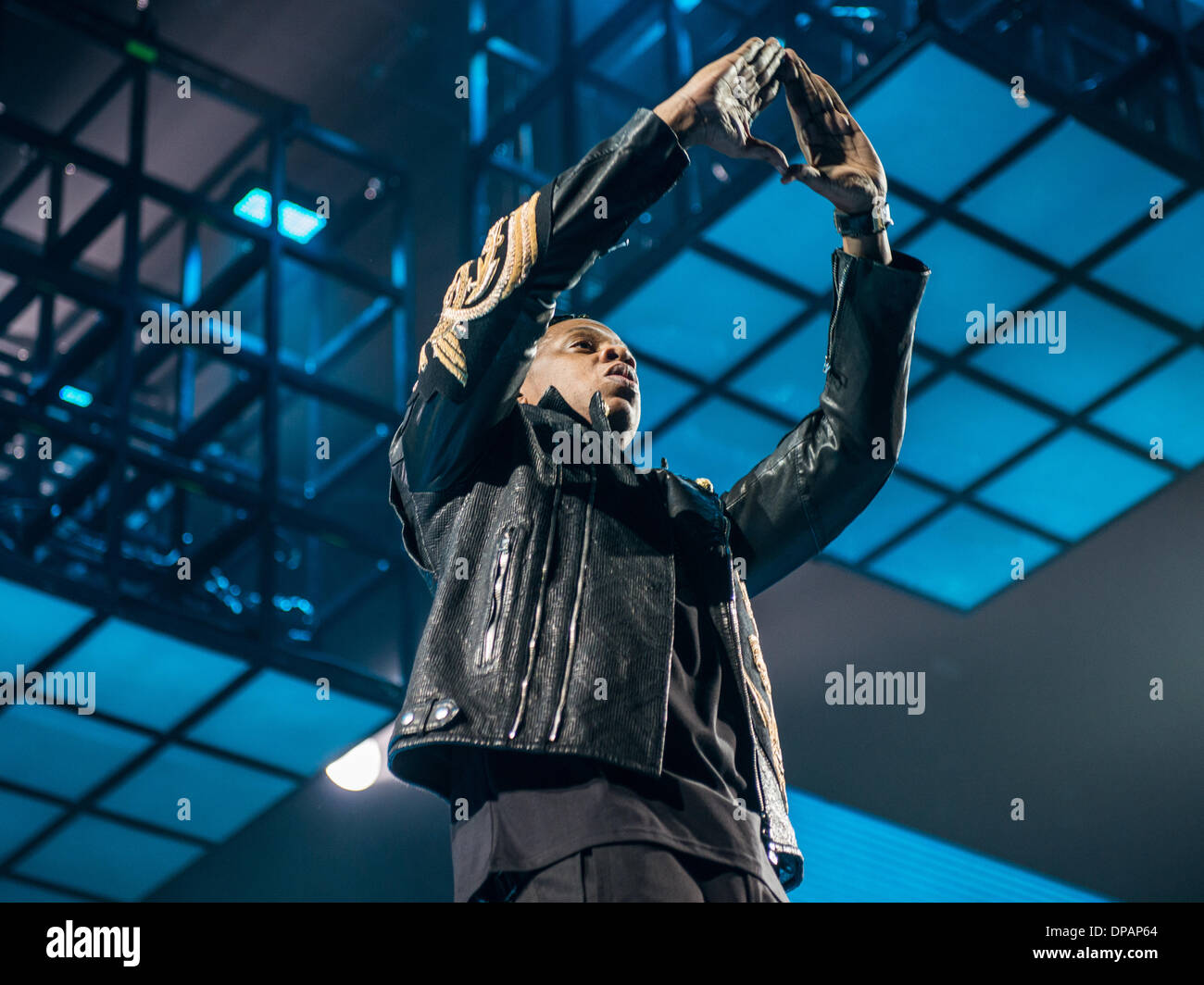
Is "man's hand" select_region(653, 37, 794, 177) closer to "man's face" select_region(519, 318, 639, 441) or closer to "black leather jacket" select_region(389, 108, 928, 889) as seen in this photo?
"black leather jacket" select_region(389, 108, 928, 889)

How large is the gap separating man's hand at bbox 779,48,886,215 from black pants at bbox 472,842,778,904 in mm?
1137

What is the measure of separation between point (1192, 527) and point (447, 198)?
5.98 m

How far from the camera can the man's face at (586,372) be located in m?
3.06

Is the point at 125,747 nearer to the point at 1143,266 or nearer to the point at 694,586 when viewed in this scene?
the point at 1143,266

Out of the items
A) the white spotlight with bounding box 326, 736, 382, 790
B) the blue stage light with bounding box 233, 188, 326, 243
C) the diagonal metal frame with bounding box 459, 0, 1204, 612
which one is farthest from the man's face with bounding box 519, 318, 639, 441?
the blue stage light with bounding box 233, 188, 326, 243

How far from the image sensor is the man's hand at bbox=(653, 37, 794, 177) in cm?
257

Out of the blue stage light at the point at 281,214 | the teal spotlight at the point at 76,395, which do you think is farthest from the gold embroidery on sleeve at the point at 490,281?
the blue stage light at the point at 281,214

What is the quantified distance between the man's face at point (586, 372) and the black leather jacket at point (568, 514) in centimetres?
8

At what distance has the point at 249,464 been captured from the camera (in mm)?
13219

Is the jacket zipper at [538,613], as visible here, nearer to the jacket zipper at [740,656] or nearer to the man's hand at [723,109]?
the jacket zipper at [740,656]

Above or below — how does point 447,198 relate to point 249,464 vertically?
above
